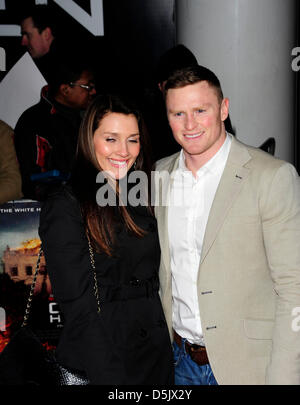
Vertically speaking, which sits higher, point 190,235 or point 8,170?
point 8,170

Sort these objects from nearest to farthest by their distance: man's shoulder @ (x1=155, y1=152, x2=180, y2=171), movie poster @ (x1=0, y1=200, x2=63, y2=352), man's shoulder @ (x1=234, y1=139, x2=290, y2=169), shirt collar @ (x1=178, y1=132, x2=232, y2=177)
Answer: man's shoulder @ (x1=234, y1=139, x2=290, y2=169)
shirt collar @ (x1=178, y1=132, x2=232, y2=177)
man's shoulder @ (x1=155, y1=152, x2=180, y2=171)
movie poster @ (x1=0, y1=200, x2=63, y2=352)

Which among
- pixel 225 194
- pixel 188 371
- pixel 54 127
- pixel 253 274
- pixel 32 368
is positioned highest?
pixel 54 127

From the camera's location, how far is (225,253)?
2.06 metres

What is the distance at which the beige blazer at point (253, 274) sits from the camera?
6.37 ft

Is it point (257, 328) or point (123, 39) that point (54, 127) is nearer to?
point (123, 39)

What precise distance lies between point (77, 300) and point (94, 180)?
572mm

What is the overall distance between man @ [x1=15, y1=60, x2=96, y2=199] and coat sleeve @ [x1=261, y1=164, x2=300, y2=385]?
185 cm

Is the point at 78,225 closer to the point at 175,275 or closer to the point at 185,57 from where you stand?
the point at 175,275

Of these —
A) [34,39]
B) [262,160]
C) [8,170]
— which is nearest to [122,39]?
[34,39]

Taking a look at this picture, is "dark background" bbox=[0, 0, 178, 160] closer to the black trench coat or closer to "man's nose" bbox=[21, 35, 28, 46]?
"man's nose" bbox=[21, 35, 28, 46]

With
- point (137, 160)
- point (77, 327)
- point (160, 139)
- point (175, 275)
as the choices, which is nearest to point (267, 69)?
point (160, 139)

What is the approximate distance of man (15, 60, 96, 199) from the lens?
3.58 metres


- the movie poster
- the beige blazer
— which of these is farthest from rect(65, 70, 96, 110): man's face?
the beige blazer

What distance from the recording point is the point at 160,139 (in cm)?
405
